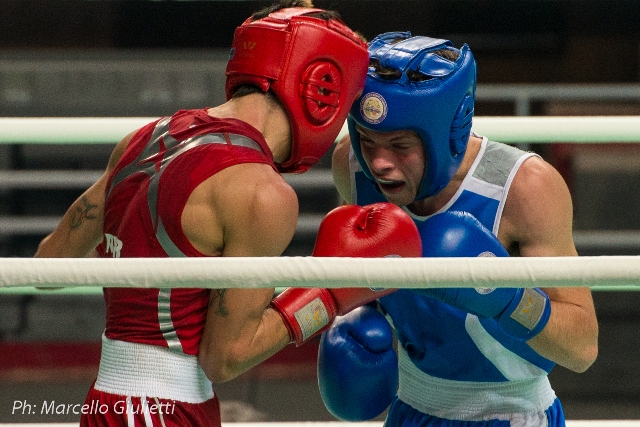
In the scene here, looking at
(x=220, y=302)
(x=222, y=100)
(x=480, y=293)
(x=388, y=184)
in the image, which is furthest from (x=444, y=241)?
(x=222, y=100)

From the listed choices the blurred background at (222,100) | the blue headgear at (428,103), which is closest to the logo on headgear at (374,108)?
the blue headgear at (428,103)

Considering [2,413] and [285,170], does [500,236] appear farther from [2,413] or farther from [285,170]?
[2,413]

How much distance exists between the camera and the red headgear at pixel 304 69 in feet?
4.80

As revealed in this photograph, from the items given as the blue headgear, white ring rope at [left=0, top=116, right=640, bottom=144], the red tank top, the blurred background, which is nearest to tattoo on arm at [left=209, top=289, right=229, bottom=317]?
the red tank top

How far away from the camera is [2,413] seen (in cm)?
315

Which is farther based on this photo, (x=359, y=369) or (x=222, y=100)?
(x=222, y=100)

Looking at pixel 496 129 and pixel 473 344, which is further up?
pixel 496 129

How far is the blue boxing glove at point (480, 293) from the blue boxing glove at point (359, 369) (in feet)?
1.06

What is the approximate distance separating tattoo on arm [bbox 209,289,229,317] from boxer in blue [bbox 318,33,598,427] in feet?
0.99

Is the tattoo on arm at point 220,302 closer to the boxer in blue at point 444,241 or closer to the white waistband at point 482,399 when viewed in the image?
the boxer in blue at point 444,241

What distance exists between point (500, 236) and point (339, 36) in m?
0.42

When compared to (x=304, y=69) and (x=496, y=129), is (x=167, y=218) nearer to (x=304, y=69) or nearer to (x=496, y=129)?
(x=304, y=69)

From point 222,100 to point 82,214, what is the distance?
3.63 m

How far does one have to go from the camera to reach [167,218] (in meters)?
1.32
